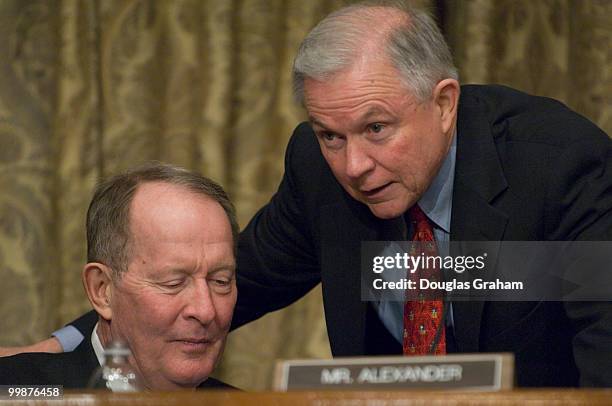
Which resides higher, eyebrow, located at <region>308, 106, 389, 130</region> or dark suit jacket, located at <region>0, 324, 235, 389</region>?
eyebrow, located at <region>308, 106, 389, 130</region>

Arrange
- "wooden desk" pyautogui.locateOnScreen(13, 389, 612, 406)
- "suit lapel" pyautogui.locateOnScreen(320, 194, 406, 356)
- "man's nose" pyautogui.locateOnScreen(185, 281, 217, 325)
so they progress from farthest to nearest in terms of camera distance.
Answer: "suit lapel" pyautogui.locateOnScreen(320, 194, 406, 356) → "man's nose" pyautogui.locateOnScreen(185, 281, 217, 325) → "wooden desk" pyautogui.locateOnScreen(13, 389, 612, 406)

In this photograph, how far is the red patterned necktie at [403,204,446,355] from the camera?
96.0 inches

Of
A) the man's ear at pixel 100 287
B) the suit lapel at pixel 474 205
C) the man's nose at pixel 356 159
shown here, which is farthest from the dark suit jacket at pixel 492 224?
the man's ear at pixel 100 287

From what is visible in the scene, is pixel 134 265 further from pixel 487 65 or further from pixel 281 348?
pixel 487 65

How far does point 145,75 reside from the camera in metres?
3.90

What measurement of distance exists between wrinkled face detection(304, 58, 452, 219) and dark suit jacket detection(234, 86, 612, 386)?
17cm

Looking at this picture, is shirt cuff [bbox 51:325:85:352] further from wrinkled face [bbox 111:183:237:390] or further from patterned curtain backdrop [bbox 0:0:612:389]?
patterned curtain backdrop [bbox 0:0:612:389]

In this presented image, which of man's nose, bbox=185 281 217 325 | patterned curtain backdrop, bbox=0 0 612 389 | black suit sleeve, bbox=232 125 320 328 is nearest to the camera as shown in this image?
man's nose, bbox=185 281 217 325

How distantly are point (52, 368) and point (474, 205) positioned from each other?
0.96m

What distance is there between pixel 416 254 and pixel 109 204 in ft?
2.29

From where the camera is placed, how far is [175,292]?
7.20ft

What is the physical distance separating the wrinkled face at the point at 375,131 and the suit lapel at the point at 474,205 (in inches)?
5.0
